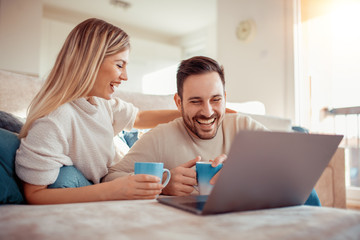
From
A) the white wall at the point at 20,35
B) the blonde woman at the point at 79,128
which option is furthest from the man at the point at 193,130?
the white wall at the point at 20,35

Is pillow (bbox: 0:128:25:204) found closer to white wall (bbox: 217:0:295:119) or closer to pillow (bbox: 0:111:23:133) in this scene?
pillow (bbox: 0:111:23:133)

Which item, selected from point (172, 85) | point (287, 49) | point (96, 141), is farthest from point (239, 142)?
point (172, 85)

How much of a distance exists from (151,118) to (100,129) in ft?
1.31

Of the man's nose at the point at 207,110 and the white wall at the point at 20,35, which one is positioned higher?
the white wall at the point at 20,35

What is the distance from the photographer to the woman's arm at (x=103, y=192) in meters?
0.83

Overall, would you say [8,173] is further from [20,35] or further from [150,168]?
[20,35]

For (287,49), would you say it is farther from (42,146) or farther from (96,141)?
(42,146)

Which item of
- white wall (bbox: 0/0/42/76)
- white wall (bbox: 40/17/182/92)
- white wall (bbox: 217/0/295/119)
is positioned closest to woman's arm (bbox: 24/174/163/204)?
white wall (bbox: 217/0/295/119)

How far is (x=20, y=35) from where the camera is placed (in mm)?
4367

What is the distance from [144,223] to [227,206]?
0.52 feet

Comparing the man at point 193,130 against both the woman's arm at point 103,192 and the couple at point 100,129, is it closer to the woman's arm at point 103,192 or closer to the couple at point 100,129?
the couple at point 100,129

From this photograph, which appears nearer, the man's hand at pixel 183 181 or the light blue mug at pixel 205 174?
the light blue mug at pixel 205 174

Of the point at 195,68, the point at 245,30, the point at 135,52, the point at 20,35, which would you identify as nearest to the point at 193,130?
the point at 195,68

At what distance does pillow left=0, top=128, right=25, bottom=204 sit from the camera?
82cm
